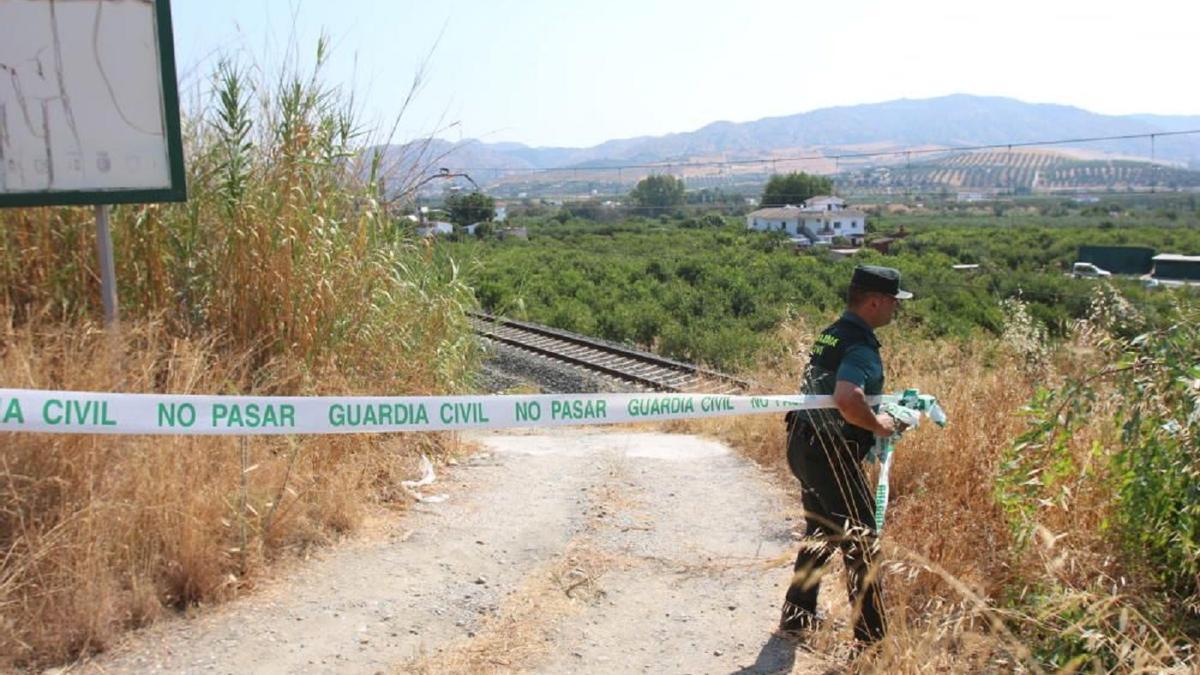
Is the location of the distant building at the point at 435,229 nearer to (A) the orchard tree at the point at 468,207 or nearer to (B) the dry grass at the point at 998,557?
(A) the orchard tree at the point at 468,207

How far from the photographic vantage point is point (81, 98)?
16.5 ft

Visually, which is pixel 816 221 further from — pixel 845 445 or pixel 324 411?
pixel 324 411

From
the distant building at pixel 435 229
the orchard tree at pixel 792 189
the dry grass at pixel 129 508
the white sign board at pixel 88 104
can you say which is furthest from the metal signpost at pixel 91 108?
the orchard tree at pixel 792 189

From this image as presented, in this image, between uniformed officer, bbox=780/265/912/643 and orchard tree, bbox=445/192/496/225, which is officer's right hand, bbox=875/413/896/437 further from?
orchard tree, bbox=445/192/496/225

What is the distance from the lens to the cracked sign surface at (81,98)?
4902 millimetres

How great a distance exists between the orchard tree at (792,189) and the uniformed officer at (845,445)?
80.2 metres

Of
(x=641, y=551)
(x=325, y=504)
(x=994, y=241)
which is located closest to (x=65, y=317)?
(x=325, y=504)

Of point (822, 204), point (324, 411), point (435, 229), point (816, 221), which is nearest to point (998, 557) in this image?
point (324, 411)

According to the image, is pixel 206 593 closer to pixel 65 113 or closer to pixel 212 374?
pixel 212 374

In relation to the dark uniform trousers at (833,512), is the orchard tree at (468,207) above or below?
above

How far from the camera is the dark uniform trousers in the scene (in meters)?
4.14

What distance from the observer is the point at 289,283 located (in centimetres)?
589

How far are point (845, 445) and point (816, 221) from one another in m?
65.7

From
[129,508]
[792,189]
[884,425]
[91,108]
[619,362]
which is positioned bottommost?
[619,362]
